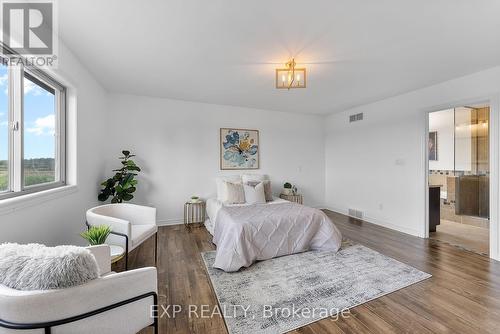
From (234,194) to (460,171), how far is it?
5267mm

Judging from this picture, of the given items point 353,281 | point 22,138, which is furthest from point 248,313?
point 22,138

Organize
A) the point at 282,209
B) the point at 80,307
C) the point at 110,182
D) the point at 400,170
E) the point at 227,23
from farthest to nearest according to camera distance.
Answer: the point at 400,170, the point at 110,182, the point at 282,209, the point at 227,23, the point at 80,307

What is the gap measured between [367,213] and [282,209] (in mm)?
2415

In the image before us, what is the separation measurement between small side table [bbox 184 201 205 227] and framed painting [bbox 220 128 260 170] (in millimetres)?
938

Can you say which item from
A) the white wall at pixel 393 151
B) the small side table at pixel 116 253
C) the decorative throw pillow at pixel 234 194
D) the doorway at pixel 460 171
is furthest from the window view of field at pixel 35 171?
the doorway at pixel 460 171

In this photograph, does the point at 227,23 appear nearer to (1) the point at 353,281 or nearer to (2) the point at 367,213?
(1) the point at 353,281

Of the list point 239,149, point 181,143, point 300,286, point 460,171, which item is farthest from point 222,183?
point 460,171

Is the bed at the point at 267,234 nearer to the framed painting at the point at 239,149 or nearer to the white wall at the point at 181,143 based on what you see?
the white wall at the point at 181,143

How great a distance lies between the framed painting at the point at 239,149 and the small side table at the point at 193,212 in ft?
3.08

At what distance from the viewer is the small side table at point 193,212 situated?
4.21 meters

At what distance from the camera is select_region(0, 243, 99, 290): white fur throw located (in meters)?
0.92

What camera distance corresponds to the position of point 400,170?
3.95 meters

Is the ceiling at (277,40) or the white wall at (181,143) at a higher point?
the ceiling at (277,40)

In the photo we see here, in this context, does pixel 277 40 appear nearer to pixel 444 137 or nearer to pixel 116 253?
pixel 116 253
